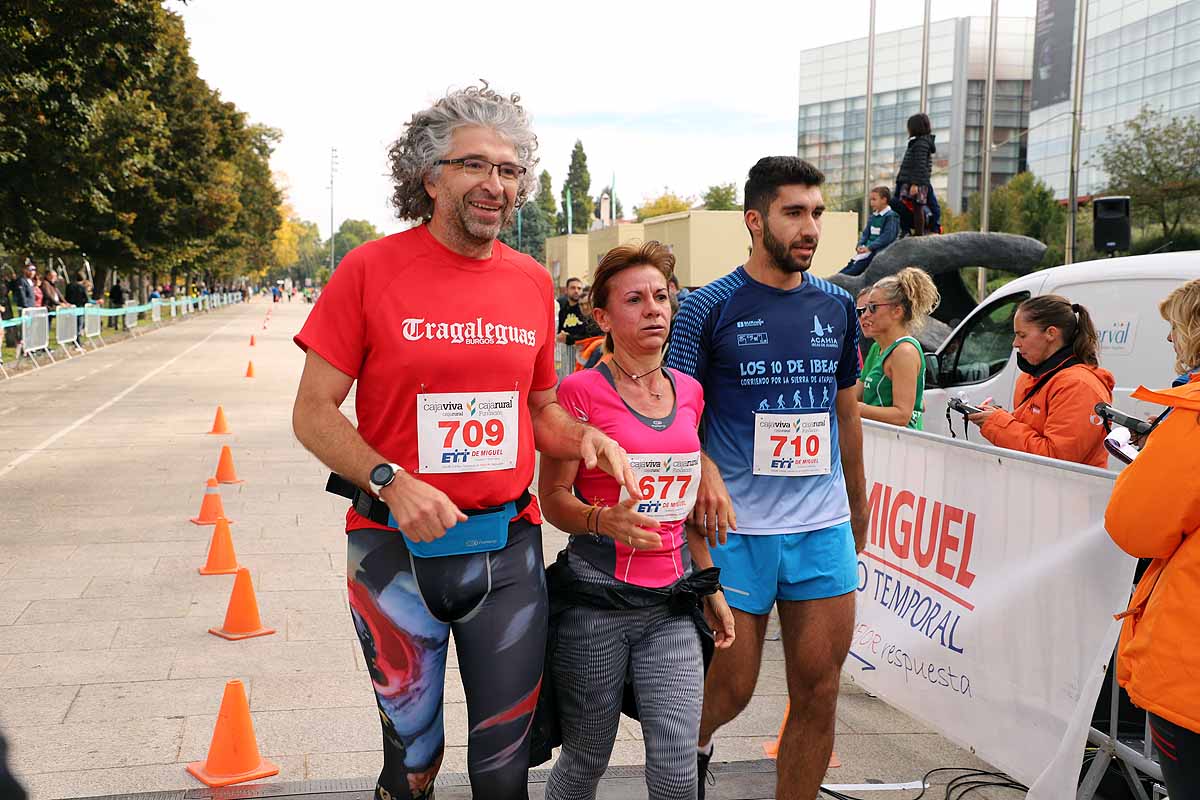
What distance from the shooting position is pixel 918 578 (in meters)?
4.98

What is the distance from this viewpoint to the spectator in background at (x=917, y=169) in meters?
13.7

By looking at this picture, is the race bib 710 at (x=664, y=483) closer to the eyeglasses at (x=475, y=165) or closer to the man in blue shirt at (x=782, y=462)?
the man in blue shirt at (x=782, y=462)

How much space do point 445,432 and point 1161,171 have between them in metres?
40.6

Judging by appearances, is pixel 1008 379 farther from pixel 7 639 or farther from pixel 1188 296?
pixel 7 639

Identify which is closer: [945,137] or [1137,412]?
[1137,412]

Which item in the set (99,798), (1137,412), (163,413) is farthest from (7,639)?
(163,413)

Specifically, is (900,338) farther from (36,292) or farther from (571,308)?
(36,292)

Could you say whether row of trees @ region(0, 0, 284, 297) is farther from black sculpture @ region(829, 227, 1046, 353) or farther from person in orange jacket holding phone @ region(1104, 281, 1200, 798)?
person in orange jacket holding phone @ region(1104, 281, 1200, 798)

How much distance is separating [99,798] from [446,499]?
7.77 ft

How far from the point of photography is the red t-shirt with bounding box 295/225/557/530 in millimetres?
2809

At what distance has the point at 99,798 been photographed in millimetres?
4113

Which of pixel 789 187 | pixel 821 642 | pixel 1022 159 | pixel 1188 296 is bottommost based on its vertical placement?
pixel 821 642

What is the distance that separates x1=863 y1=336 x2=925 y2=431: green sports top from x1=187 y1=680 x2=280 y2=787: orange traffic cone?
3.51 m

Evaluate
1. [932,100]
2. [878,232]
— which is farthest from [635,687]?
[932,100]
